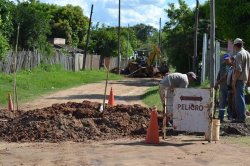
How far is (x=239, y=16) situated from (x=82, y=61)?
1631 inches

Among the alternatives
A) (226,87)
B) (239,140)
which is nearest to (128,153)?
(239,140)

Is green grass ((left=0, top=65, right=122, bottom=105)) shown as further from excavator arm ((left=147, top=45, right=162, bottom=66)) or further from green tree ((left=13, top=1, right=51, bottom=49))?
excavator arm ((left=147, top=45, right=162, bottom=66))

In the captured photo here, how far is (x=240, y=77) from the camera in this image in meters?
13.8

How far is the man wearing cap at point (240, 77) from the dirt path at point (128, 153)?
2064 millimetres

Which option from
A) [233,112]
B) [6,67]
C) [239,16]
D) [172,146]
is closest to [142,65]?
[6,67]

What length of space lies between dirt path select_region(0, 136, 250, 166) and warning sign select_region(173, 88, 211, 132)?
1.05ft

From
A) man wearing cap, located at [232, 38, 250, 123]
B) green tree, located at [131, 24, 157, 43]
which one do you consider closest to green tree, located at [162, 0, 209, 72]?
man wearing cap, located at [232, 38, 250, 123]

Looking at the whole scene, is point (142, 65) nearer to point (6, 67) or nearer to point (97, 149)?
point (6, 67)

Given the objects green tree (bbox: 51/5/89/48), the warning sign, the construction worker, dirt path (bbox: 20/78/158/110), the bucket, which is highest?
green tree (bbox: 51/5/89/48)

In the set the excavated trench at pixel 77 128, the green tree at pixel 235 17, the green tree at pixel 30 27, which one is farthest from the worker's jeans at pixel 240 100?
the green tree at pixel 30 27

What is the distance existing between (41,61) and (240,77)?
32.1 m

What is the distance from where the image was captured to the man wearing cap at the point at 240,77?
13.7 metres

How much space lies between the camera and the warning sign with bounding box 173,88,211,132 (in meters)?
11.6

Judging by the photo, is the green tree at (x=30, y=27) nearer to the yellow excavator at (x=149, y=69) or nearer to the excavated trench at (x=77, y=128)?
the yellow excavator at (x=149, y=69)
